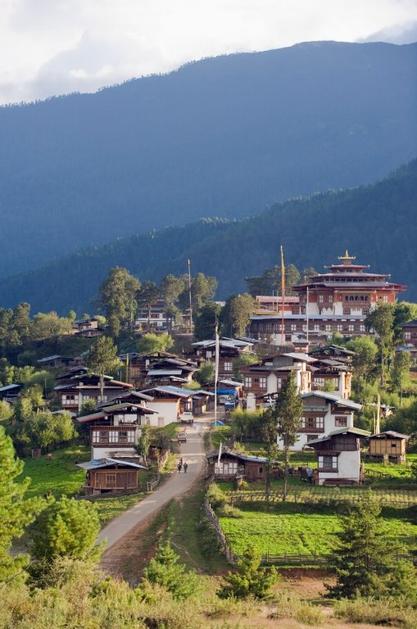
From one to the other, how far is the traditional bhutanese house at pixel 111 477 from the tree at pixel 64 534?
1833 cm

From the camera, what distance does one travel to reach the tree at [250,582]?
3791 cm

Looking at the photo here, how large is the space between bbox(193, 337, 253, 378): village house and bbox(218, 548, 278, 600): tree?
4496cm

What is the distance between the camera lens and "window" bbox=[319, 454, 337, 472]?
58.7 m

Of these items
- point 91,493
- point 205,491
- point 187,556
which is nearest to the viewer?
point 187,556

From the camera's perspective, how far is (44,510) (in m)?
41.3

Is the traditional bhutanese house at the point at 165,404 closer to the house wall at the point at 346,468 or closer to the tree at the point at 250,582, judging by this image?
the house wall at the point at 346,468

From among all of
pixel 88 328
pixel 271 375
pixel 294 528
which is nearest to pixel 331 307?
pixel 88 328

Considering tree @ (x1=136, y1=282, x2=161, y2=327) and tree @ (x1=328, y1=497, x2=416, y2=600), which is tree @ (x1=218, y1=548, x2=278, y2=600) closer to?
tree @ (x1=328, y1=497, x2=416, y2=600)

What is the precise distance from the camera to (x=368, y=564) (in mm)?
39875

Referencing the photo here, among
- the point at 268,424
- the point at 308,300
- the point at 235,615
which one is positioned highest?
the point at 308,300

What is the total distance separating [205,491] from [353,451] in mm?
8461

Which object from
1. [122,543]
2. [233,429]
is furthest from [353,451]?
[122,543]

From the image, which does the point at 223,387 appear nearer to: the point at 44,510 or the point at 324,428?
the point at 324,428

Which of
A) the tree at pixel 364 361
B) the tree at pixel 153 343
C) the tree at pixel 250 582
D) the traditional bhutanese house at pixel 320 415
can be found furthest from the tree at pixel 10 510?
the tree at pixel 153 343
